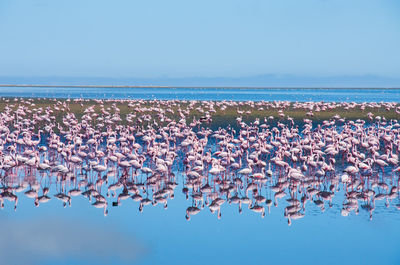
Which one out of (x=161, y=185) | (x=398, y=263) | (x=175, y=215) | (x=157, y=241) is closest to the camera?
(x=398, y=263)

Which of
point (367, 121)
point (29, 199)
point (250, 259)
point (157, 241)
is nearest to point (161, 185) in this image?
point (29, 199)

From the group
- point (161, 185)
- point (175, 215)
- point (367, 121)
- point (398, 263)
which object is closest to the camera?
point (398, 263)

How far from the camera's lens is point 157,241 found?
38.9 ft

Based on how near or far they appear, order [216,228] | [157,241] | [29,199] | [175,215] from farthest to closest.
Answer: [29,199] < [175,215] < [216,228] < [157,241]

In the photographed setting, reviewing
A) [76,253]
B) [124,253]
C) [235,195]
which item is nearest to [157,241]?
→ [124,253]

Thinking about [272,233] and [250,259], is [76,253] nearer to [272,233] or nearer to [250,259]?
[250,259]

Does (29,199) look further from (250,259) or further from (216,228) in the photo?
(250,259)

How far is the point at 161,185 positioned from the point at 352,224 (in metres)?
6.01

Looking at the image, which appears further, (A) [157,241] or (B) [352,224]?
(B) [352,224]

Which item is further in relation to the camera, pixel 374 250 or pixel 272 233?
pixel 272 233

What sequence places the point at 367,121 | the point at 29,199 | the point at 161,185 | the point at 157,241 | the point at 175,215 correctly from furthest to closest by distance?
the point at 367,121
the point at 161,185
the point at 29,199
the point at 175,215
the point at 157,241

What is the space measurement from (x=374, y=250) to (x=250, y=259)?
2.65 metres

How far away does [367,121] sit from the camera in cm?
3909

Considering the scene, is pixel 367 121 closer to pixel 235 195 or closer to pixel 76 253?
pixel 235 195
